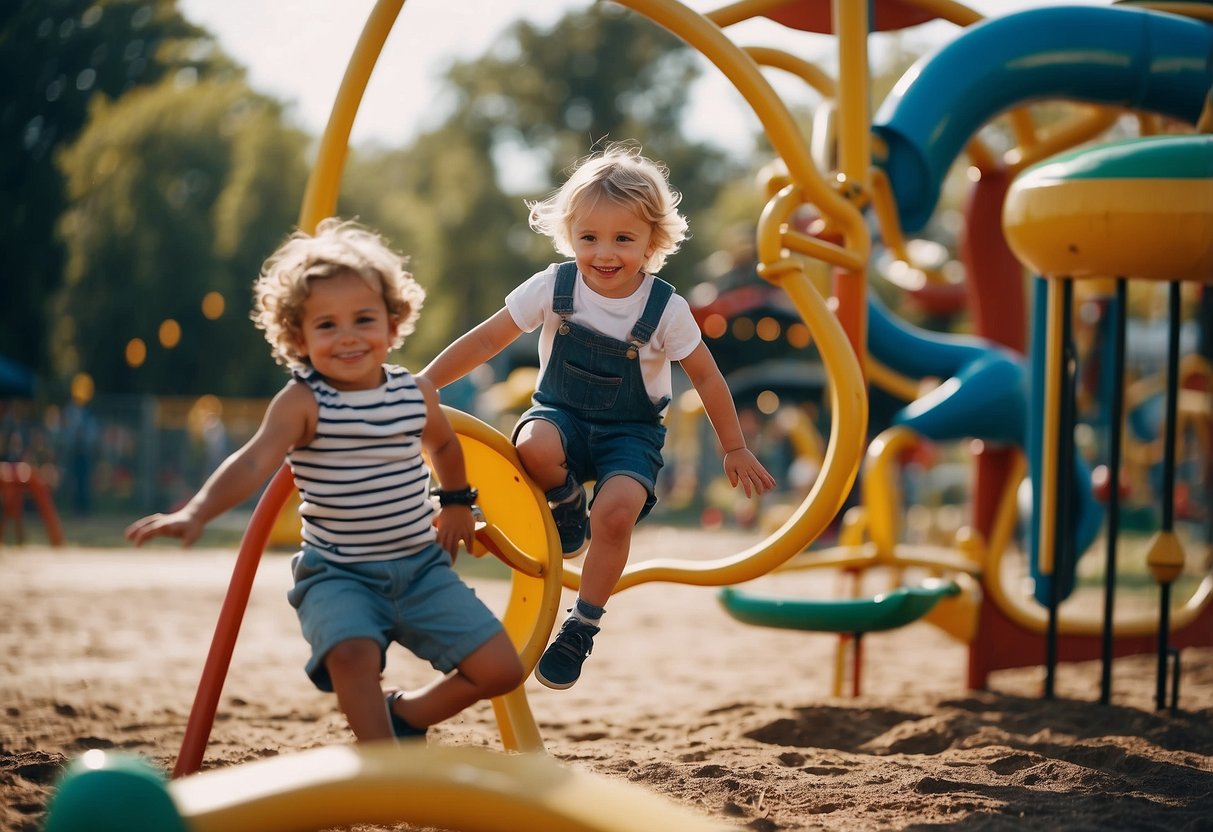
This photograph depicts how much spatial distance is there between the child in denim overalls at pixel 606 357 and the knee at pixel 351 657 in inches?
28.6

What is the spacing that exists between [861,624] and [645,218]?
2374 mm

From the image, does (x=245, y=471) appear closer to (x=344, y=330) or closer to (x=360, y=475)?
(x=360, y=475)

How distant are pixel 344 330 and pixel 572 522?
115 cm

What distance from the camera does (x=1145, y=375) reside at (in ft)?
75.7

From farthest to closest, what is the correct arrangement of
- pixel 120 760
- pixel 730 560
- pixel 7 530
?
pixel 7 530 < pixel 730 560 < pixel 120 760

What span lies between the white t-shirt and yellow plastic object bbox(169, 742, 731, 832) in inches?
57.7

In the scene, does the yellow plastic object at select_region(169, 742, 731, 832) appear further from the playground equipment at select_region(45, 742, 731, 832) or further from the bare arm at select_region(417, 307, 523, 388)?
the bare arm at select_region(417, 307, 523, 388)

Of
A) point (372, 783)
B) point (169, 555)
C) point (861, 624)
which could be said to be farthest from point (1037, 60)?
point (169, 555)

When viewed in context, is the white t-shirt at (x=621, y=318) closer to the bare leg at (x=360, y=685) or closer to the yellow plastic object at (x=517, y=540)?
the yellow plastic object at (x=517, y=540)

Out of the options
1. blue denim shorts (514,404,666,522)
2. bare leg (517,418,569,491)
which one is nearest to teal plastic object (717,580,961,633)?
blue denim shorts (514,404,666,522)

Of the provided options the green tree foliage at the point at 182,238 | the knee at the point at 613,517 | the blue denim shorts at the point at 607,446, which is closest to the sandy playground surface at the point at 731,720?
the knee at the point at 613,517

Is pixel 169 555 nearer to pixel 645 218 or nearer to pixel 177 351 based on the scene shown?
pixel 645 218

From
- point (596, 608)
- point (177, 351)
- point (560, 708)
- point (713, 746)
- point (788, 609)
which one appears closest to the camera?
point (596, 608)

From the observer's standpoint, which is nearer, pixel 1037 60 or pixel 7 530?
pixel 1037 60
